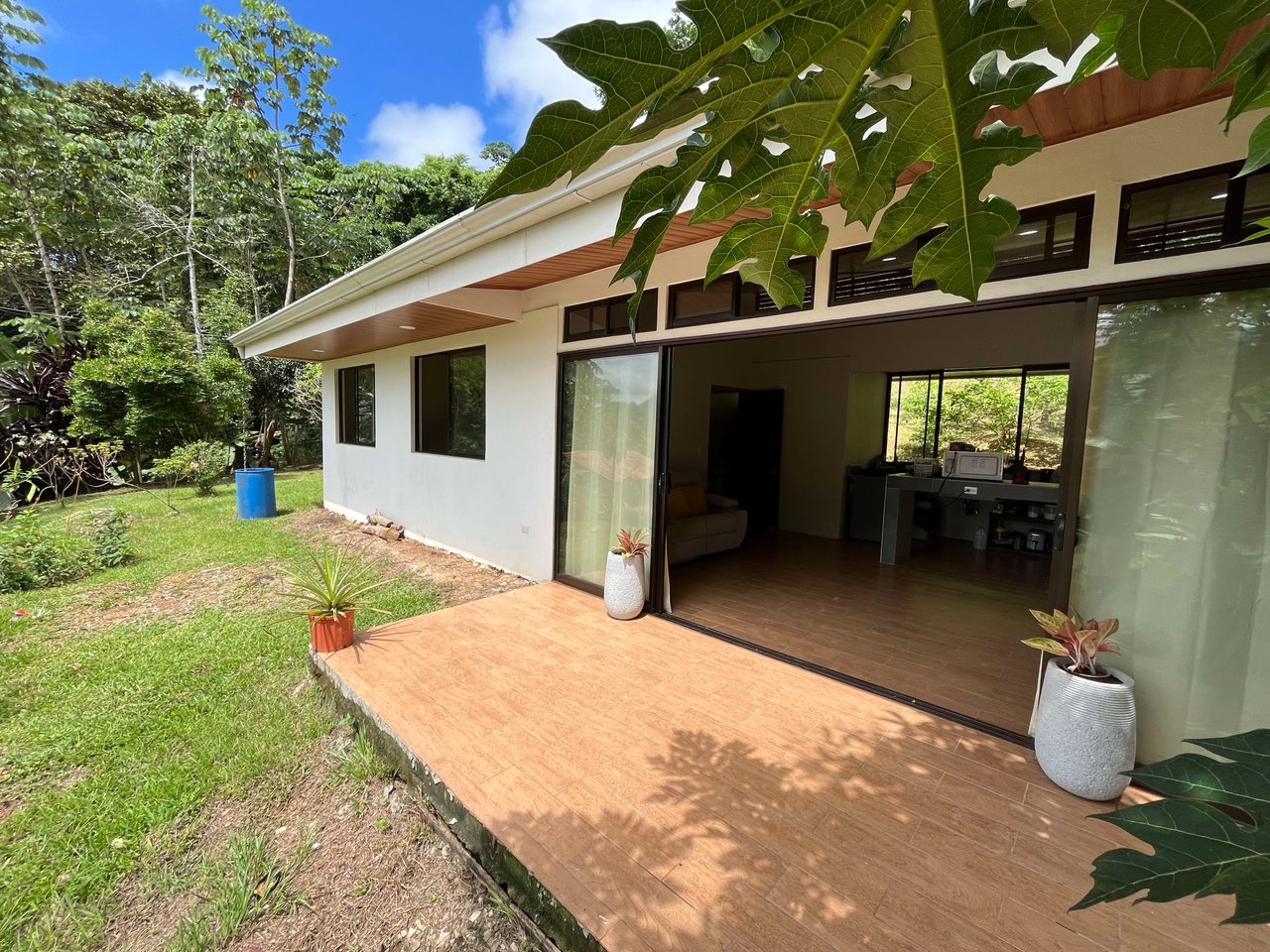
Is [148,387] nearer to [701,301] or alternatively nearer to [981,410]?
[701,301]

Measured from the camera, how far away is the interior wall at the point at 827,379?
650 centimetres

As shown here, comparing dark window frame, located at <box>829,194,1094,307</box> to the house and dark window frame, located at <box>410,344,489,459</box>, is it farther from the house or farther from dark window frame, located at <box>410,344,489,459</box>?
dark window frame, located at <box>410,344,489,459</box>

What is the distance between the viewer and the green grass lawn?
197cm

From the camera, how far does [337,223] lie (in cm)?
1388

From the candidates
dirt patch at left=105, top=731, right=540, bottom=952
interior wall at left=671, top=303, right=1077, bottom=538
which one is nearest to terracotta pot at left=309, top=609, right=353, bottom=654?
dirt patch at left=105, top=731, right=540, bottom=952

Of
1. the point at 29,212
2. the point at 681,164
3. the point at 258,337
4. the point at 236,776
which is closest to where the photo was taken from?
the point at 681,164

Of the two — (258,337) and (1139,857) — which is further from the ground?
Answer: (258,337)

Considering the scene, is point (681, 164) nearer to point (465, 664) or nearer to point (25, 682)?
point (465, 664)

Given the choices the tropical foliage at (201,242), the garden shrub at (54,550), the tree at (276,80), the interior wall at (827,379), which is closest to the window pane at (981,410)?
the interior wall at (827,379)

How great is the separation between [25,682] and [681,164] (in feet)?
15.5

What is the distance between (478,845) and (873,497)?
20.5 feet

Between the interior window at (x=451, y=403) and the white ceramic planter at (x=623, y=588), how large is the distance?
2407mm

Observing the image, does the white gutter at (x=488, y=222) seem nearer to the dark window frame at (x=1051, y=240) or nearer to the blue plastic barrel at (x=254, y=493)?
the dark window frame at (x=1051, y=240)

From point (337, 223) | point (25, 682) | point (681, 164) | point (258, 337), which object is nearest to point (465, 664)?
point (25, 682)
